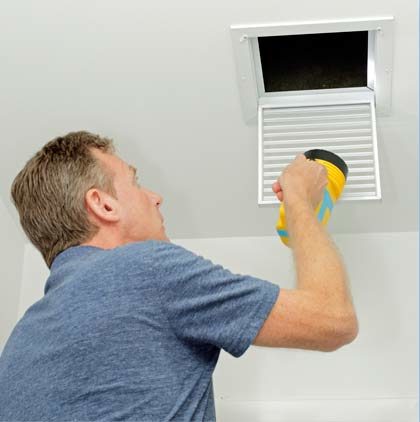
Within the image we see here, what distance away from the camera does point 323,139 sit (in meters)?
1.63

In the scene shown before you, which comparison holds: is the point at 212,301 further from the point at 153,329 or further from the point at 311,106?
the point at 311,106

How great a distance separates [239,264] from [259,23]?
0.87 meters

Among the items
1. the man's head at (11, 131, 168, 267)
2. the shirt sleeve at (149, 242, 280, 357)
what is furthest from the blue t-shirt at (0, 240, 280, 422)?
the man's head at (11, 131, 168, 267)

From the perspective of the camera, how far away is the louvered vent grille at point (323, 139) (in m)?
1.57

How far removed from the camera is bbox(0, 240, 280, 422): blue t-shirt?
97 cm

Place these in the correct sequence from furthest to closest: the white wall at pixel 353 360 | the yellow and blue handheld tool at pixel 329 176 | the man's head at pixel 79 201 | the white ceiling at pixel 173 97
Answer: the white wall at pixel 353 360 < the white ceiling at pixel 173 97 < the yellow and blue handheld tool at pixel 329 176 < the man's head at pixel 79 201

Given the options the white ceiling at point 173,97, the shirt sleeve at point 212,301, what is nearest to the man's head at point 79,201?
the shirt sleeve at point 212,301

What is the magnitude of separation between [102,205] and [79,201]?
4cm

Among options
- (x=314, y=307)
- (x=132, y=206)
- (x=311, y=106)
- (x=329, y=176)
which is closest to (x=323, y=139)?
(x=311, y=106)

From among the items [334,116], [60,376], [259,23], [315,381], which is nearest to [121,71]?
[259,23]

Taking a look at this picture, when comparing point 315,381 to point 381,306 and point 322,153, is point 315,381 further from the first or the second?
point 322,153

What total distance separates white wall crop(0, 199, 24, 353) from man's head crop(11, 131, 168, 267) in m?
0.87

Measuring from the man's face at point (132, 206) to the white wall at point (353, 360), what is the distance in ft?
2.63

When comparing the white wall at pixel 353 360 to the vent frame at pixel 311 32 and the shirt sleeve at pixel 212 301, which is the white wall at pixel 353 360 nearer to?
the vent frame at pixel 311 32
